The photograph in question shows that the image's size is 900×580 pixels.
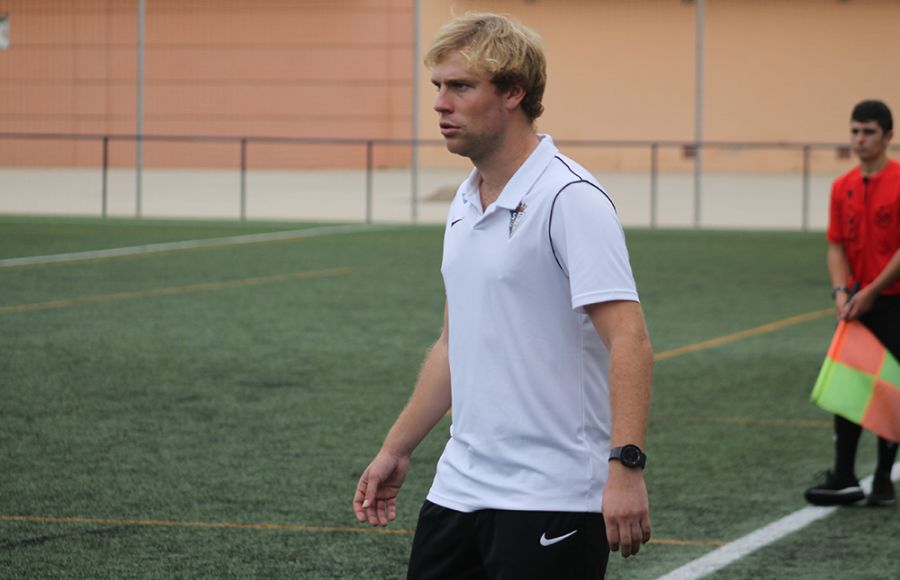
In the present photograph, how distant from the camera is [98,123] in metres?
36.5

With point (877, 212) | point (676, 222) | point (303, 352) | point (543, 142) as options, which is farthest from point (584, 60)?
point (543, 142)

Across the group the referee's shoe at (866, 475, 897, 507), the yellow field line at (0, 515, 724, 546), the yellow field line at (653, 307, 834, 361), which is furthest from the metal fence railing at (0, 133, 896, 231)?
the yellow field line at (0, 515, 724, 546)

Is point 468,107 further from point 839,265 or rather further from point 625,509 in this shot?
point 839,265

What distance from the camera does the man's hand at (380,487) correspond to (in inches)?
161

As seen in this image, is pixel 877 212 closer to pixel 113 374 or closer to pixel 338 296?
pixel 113 374

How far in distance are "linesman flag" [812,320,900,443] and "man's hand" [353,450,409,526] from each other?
3.86 metres

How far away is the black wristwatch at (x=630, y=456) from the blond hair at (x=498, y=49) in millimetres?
795

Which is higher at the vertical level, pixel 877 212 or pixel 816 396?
pixel 877 212

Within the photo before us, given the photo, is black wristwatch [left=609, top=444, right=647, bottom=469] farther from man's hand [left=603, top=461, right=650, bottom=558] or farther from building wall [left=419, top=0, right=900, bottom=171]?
building wall [left=419, top=0, right=900, bottom=171]

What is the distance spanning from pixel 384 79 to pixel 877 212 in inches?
1109

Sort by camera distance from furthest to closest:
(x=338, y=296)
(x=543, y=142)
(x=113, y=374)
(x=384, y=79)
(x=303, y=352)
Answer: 1. (x=384, y=79)
2. (x=338, y=296)
3. (x=303, y=352)
4. (x=113, y=374)
5. (x=543, y=142)

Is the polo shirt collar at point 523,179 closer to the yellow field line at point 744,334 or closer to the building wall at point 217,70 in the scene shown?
the yellow field line at point 744,334

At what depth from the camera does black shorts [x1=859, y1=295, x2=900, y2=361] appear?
25.2 ft

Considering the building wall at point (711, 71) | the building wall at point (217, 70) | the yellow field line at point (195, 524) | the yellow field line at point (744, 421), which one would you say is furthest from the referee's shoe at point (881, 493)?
the building wall at point (217, 70)
